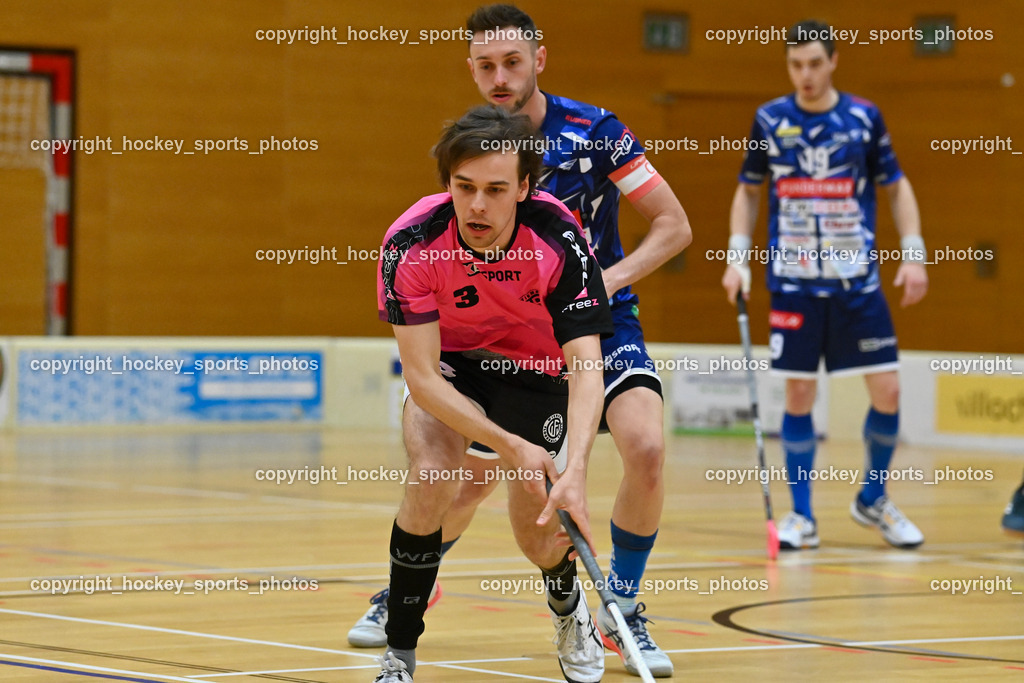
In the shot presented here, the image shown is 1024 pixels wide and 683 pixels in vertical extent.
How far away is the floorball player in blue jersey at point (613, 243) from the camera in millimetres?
3934

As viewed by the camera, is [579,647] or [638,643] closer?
[579,647]

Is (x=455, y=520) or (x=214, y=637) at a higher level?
(x=455, y=520)

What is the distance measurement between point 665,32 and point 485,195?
11.3 m

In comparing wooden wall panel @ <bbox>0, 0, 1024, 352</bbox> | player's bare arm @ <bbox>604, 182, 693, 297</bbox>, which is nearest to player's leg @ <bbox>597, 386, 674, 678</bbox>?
player's bare arm @ <bbox>604, 182, 693, 297</bbox>

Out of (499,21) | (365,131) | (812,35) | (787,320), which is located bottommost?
(787,320)

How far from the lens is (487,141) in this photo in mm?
3252

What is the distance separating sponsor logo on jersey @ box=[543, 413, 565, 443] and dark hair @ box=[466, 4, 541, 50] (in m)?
1.09

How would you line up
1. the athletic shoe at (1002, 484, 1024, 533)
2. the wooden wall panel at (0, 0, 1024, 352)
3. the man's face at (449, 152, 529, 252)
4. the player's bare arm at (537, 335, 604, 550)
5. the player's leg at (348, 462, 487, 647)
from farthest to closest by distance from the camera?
the wooden wall panel at (0, 0, 1024, 352)
the athletic shoe at (1002, 484, 1024, 533)
the player's leg at (348, 462, 487, 647)
the man's face at (449, 152, 529, 252)
the player's bare arm at (537, 335, 604, 550)

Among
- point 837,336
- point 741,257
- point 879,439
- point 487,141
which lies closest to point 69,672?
point 487,141

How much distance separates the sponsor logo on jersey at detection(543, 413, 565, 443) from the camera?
3.68m

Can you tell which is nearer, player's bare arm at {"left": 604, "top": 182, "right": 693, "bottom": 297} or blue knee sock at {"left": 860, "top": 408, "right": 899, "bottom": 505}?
player's bare arm at {"left": 604, "top": 182, "right": 693, "bottom": 297}

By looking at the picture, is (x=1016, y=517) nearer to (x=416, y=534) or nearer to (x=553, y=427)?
(x=553, y=427)

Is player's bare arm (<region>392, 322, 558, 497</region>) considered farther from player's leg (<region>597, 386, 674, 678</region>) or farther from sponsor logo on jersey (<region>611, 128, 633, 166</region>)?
sponsor logo on jersey (<region>611, 128, 633, 166</region>)

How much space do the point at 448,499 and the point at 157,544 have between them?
288 cm
